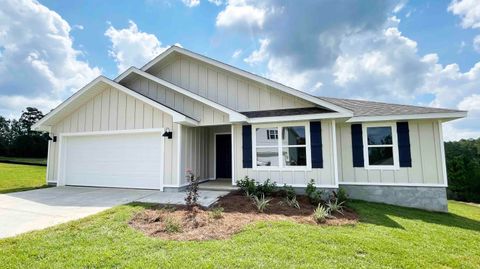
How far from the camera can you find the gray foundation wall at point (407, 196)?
340 inches

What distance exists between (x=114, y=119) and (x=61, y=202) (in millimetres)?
3729

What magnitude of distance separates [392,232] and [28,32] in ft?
58.4

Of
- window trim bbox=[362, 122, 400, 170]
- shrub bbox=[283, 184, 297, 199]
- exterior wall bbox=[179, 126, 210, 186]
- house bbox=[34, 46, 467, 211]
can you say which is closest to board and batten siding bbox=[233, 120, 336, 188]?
house bbox=[34, 46, 467, 211]

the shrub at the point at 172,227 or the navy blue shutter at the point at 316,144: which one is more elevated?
the navy blue shutter at the point at 316,144

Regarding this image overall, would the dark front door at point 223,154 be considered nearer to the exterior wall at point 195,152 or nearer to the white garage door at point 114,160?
the exterior wall at point 195,152

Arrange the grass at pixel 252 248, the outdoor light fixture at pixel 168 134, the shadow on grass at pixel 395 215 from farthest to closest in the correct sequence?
the outdoor light fixture at pixel 168 134 < the shadow on grass at pixel 395 215 < the grass at pixel 252 248

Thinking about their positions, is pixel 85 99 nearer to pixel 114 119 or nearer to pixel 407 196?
pixel 114 119

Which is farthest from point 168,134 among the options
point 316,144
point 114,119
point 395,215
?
point 395,215

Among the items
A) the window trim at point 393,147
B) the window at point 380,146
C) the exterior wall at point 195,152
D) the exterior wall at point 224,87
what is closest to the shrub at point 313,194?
the window trim at point 393,147

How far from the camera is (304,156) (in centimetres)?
874

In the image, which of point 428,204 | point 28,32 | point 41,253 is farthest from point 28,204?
point 428,204

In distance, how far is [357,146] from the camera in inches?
369

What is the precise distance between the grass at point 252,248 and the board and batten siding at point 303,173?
3.03 metres

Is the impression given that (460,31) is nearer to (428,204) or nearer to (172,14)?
(428,204)
